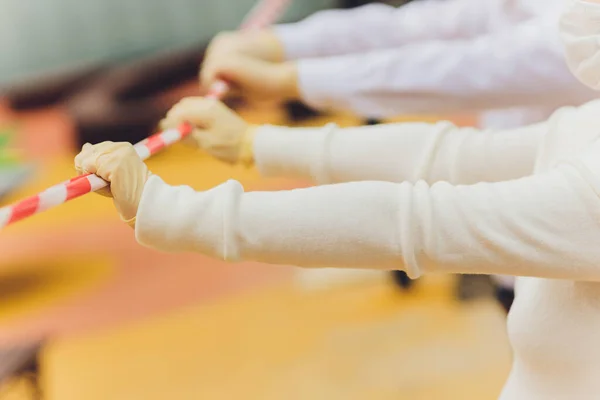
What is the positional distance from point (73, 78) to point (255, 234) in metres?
2.34

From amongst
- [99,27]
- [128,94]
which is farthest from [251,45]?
[99,27]

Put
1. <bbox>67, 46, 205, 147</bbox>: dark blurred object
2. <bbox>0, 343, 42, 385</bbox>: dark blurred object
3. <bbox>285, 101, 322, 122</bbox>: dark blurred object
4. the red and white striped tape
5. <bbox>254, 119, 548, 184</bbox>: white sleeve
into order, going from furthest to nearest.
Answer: <bbox>285, 101, 322, 122</bbox>: dark blurred object, <bbox>67, 46, 205, 147</bbox>: dark blurred object, <bbox>0, 343, 42, 385</bbox>: dark blurred object, <bbox>254, 119, 548, 184</bbox>: white sleeve, the red and white striped tape

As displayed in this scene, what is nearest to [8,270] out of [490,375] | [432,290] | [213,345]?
[213,345]

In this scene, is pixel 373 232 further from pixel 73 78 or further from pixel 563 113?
pixel 73 78

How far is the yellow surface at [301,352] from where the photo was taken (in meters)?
1.21

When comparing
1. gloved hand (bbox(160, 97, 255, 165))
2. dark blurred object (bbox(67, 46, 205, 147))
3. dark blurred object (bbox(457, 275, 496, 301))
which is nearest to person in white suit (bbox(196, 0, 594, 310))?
gloved hand (bbox(160, 97, 255, 165))

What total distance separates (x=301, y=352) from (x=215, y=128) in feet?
2.36

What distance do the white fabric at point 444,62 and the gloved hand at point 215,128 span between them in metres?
0.18

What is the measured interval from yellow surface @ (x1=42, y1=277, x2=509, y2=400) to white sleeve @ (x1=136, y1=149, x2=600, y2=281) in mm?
778

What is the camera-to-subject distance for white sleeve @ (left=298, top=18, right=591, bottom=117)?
2.50ft

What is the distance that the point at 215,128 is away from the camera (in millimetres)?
675

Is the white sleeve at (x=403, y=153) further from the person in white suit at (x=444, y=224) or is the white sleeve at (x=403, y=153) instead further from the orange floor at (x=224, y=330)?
the orange floor at (x=224, y=330)

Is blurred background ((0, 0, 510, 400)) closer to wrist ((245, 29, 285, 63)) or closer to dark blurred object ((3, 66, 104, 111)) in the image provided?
wrist ((245, 29, 285, 63))

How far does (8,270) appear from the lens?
159cm
